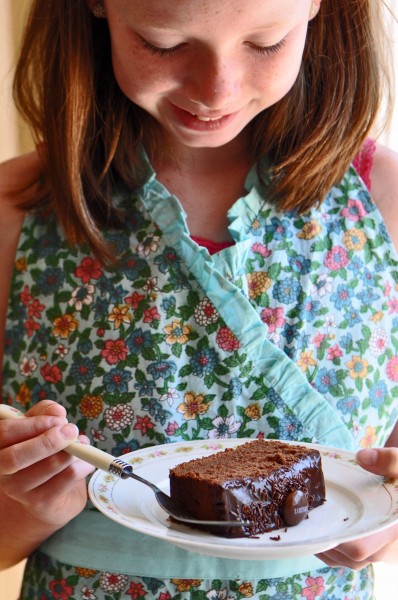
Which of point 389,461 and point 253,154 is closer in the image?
point 389,461

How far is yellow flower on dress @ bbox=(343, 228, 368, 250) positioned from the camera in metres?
1.21

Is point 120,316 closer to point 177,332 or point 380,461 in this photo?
point 177,332

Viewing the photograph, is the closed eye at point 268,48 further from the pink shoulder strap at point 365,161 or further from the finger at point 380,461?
the finger at point 380,461

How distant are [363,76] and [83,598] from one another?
2.51ft

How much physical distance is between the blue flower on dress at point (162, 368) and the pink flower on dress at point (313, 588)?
1.01 feet

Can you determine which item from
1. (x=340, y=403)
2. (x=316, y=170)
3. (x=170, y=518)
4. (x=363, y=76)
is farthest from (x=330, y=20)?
(x=170, y=518)

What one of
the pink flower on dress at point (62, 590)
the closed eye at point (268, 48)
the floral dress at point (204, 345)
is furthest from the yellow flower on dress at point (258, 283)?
the pink flower on dress at point (62, 590)

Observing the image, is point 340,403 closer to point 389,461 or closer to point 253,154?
point 389,461

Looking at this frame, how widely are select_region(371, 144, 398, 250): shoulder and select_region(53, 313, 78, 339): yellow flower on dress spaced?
1.46ft

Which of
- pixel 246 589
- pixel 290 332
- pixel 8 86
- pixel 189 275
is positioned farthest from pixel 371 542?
pixel 8 86

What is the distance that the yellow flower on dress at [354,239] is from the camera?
47.6 inches

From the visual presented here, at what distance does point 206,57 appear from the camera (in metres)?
0.95

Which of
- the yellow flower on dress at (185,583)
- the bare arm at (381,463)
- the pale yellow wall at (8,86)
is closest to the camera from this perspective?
the bare arm at (381,463)

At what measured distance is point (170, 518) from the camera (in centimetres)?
94
